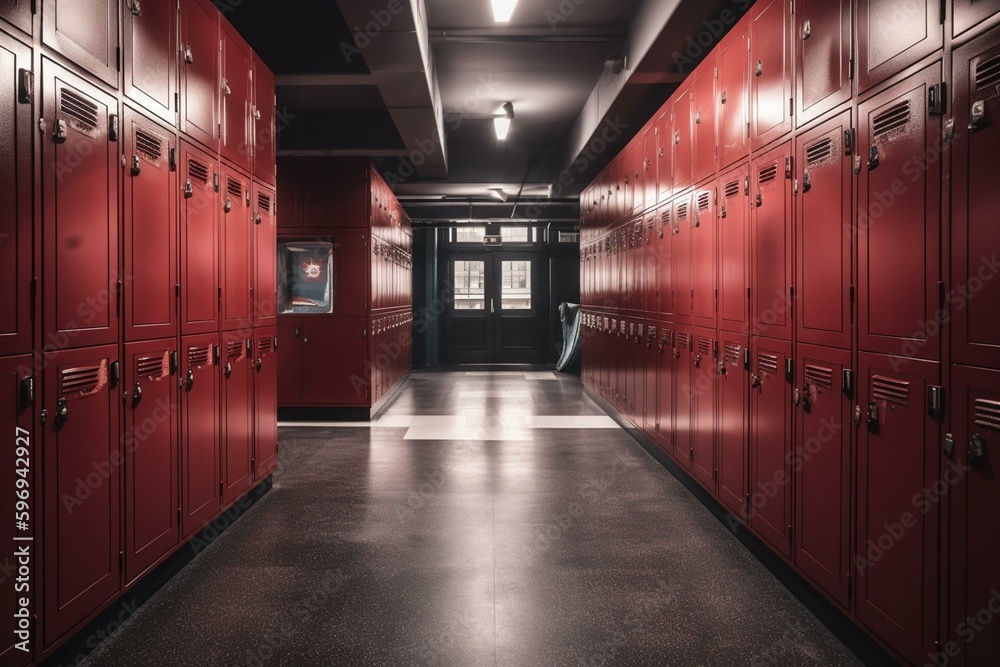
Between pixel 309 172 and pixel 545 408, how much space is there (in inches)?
136

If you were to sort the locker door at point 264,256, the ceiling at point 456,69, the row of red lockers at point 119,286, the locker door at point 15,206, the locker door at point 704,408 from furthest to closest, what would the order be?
1. the ceiling at point 456,69
2. the locker door at point 264,256
3. the locker door at point 704,408
4. the row of red lockers at point 119,286
5. the locker door at point 15,206

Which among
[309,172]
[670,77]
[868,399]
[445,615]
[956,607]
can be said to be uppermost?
[670,77]

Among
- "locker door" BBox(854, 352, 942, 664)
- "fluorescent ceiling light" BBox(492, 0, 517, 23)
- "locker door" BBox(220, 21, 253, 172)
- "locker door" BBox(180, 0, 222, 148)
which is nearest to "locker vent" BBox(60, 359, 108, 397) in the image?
"locker door" BBox(180, 0, 222, 148)

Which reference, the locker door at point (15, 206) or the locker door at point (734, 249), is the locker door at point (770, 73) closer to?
the locker door at point (734, 249)

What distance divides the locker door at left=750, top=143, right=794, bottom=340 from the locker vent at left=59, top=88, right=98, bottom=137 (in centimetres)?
251

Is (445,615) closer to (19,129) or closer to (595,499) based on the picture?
(595,499)

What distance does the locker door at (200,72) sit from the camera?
2811 millimetres

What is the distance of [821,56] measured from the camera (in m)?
2.35

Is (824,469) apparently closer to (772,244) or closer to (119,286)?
(772,244)

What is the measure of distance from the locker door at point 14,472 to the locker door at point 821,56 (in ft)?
8.70

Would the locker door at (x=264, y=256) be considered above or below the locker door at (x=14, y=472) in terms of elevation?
above

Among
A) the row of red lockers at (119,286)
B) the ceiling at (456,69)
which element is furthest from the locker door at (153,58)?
the ceiling at (456,69)

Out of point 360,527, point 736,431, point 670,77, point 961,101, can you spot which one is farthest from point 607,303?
point 961,101

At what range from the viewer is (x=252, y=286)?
3697 mm
